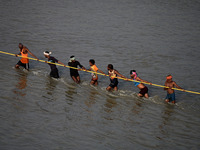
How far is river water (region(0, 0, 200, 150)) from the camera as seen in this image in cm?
812

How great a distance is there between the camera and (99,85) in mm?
12695

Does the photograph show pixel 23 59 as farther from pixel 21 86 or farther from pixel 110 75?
pixel 110 75

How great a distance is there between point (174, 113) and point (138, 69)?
5.39 m

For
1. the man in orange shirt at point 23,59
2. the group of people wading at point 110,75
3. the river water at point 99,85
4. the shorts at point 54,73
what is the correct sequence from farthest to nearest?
the man in orange shirt at point 23,59 < the shorts at point 54,73 < the group of people wading at point 110,75 < the river water at point 99,85

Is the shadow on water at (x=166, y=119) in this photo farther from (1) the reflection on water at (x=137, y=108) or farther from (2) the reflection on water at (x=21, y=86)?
(2) the reflection on water at (x=21, y=86)

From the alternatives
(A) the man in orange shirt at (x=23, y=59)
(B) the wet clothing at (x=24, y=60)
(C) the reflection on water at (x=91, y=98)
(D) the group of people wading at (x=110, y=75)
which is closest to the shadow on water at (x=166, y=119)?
(D) the group of people wading at (x=110, y=75)

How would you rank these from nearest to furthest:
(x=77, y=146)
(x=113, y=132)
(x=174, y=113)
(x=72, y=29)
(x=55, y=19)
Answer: (x=77, y=146), (x=113, y=132), (x=174, y=113), (x=72, y=29), (x=55, y=19)

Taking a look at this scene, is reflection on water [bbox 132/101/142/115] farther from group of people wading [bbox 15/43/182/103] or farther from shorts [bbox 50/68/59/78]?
shorts [bbox 50/68/59/78]

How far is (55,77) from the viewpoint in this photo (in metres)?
12.6

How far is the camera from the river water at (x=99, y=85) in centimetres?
812

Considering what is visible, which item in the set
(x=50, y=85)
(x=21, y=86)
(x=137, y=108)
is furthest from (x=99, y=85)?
(x=21, y=86)

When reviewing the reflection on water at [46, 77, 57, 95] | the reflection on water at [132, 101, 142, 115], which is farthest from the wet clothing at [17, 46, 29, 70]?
the reflection on water at [132, 101, 142, 115]

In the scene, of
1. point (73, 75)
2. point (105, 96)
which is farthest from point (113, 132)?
point (73, 75)

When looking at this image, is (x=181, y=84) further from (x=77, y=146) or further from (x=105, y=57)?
(x=77, y=146)
